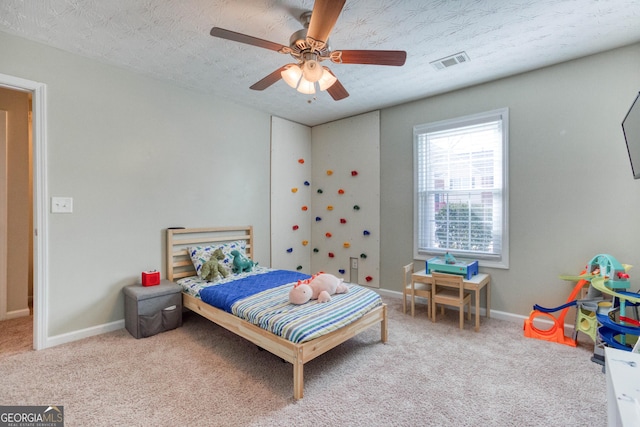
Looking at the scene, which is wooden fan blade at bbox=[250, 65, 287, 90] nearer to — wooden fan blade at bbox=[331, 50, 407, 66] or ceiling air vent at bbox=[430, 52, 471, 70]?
wooden fan blade at bbox=[331, 50, 407, 66]

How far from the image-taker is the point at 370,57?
199cm

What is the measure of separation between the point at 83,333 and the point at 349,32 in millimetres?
3558

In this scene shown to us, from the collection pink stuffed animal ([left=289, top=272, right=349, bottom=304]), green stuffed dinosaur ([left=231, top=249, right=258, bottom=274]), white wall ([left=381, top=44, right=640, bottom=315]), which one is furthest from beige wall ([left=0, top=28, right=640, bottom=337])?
pink stuffed animal ([left=289, top=272, right=349, bottom=304])

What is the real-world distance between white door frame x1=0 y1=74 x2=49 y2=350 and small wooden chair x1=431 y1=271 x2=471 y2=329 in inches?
144

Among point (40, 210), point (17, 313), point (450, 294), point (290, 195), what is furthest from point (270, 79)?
point (17, 313)

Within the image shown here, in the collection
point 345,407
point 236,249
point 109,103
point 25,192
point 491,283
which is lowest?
point 345,407

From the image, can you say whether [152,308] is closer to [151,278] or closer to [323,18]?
[151,278]

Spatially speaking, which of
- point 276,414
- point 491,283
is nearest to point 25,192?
point 276,414

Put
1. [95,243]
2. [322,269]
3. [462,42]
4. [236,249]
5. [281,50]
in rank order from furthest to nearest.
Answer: [322,269] < [236,249] < [95,243] < [462,42] < [281,50]

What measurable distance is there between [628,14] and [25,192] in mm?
5784

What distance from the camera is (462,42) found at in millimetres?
2490

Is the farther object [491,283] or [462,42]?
[491,283]

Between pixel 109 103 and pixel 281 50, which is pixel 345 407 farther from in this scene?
pixel 109 103

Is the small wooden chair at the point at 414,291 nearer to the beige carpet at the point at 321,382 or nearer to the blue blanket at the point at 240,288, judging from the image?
the beige carpet at the point at 321,382
